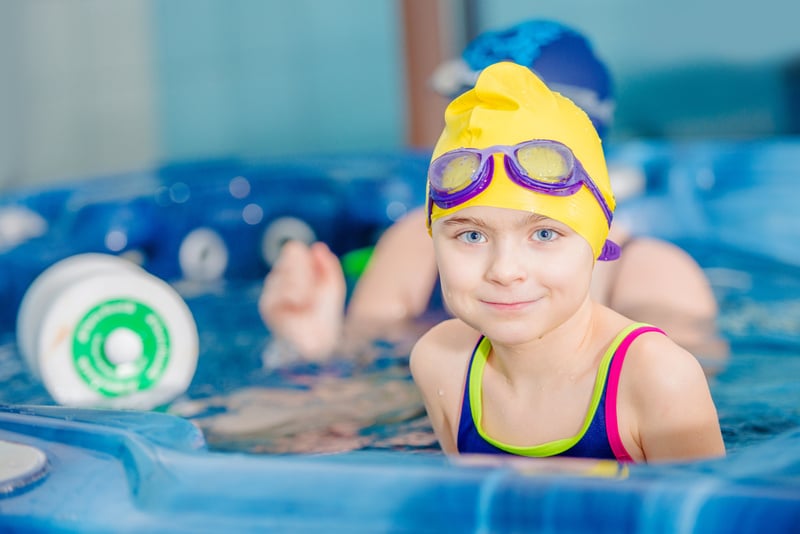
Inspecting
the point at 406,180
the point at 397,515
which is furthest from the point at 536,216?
the point at 406,180

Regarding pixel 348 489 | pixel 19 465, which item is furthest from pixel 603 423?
pixel 19 465

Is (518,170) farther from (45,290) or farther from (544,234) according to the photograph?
(45,290)

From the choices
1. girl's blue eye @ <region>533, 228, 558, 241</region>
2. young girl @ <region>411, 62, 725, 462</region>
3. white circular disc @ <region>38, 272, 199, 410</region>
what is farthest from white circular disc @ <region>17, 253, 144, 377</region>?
girl's blue eye @ <region>533, 228, 558, 241</region>

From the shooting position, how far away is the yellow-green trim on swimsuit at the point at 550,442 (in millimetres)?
1518

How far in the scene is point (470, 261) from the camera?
1.43m

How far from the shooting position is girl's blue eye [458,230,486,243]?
144cm

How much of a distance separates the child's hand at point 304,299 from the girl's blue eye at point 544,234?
112 centimetres

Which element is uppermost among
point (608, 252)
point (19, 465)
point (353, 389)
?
point (608, 252)

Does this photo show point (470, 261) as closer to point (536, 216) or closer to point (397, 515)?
point (536, 216)

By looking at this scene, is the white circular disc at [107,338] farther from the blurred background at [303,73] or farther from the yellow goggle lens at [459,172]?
the blurred background at [303,73]

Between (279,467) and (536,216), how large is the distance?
0.45 m

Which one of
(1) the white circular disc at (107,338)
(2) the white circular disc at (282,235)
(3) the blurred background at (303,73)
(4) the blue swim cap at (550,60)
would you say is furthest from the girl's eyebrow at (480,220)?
(3) the blurred background at (303,73)

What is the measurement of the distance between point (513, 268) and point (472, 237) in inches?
3.2

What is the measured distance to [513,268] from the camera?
4.56ft
